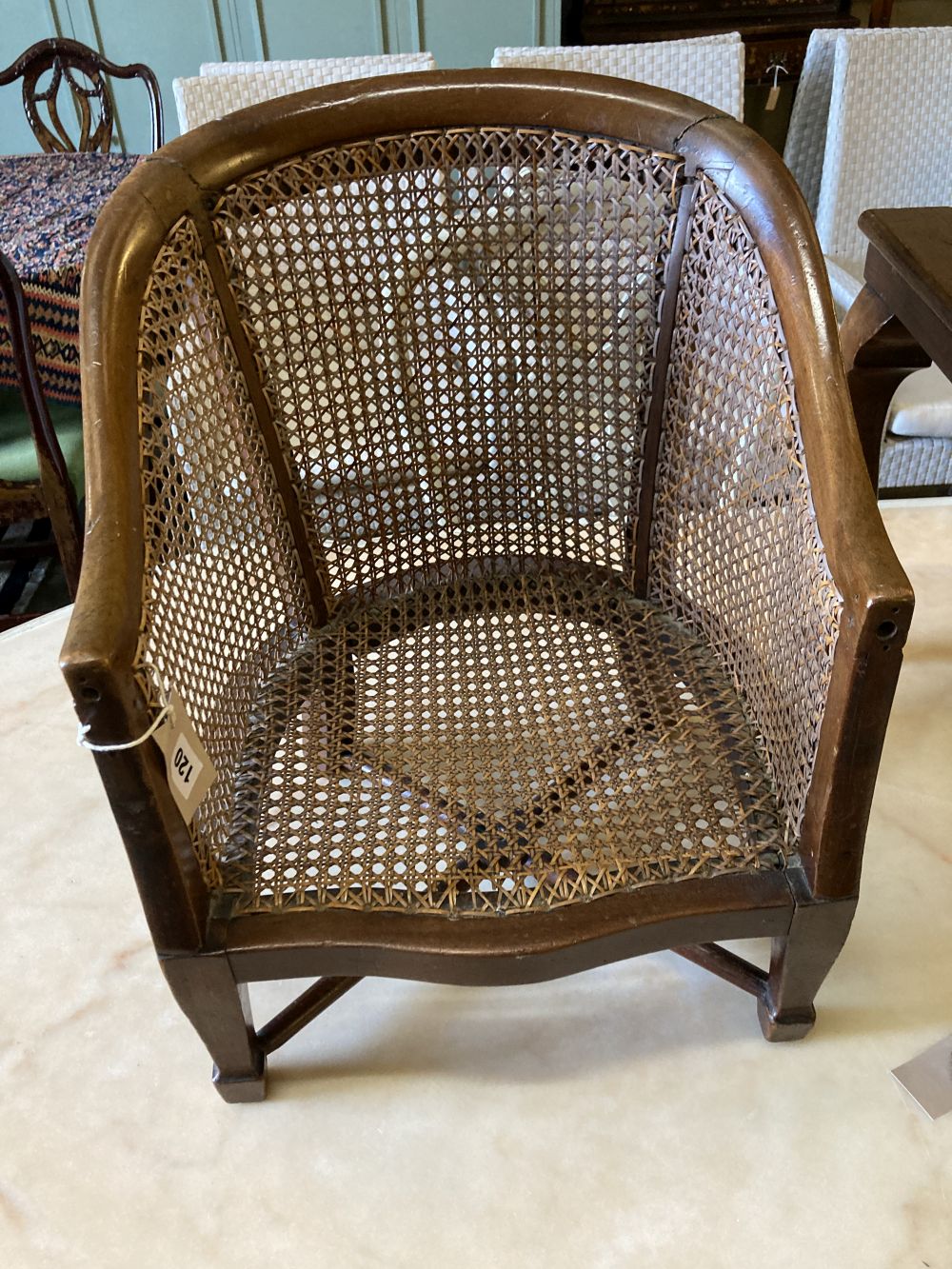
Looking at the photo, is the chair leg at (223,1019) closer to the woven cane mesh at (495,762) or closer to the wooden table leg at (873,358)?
the woven cane mesh at (495,762)

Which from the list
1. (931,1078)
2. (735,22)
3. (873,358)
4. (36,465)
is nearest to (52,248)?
(36,465)

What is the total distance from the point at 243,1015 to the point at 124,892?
0.37 meters

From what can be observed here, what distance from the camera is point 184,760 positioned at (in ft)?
2.43

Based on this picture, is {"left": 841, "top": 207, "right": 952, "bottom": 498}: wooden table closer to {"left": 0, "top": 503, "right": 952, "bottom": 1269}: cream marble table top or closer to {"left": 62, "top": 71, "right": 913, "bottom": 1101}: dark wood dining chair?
{"left": 62, "top": 71, "right": 913, "bottom": 1101}: dark wood dining chair

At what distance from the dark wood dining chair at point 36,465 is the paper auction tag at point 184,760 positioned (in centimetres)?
92

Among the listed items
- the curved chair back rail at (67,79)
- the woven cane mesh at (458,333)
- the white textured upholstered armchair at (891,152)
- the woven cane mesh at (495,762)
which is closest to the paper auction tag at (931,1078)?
the woven cane mesh at (495,762)

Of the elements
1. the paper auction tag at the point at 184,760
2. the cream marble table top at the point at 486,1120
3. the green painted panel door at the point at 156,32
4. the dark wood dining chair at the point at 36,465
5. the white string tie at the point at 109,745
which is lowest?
the cream marble table top at the point at 486,1120

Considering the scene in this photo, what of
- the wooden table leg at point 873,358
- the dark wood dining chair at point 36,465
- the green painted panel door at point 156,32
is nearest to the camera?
the wooden table leg at point 873,358

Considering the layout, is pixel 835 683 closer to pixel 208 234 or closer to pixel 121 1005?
pixel 208 234

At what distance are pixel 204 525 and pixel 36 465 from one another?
93 centimetres

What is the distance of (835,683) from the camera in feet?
2.40

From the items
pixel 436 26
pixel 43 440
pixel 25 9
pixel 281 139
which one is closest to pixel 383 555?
pixel 281 139

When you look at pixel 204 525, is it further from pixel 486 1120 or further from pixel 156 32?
pixel 156 32

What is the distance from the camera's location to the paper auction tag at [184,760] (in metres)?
0.71
